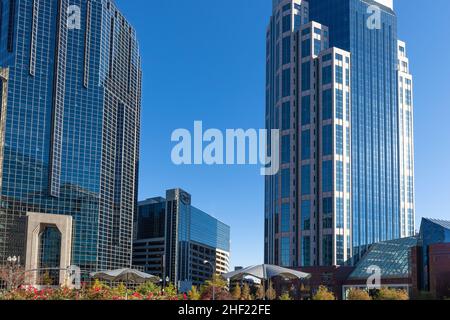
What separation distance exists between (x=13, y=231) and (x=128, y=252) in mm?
39086

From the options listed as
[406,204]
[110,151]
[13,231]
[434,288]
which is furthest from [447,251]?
[110,151]

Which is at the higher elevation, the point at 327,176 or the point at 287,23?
the point at 287,23

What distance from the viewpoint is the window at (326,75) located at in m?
135

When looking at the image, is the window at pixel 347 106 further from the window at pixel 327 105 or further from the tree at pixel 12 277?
the tree at pixel 12 277

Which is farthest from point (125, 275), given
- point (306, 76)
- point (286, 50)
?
point (286, 50)

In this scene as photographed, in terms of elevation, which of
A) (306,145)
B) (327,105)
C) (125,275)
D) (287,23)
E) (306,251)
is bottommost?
(125,275)

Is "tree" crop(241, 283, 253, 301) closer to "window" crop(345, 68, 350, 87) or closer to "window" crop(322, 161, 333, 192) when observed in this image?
"window" crop(322, 161, 333, 192)

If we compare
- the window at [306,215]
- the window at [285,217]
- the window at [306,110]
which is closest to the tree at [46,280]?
the window at [285,217]

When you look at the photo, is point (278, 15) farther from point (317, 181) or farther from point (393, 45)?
point (317, 181)

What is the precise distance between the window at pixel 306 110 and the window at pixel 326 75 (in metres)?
4.90

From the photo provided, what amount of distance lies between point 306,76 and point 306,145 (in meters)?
15.4

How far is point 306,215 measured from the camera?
130500mm

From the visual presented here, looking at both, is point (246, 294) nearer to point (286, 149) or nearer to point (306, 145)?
point (306, 145)

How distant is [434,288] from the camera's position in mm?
58219
